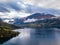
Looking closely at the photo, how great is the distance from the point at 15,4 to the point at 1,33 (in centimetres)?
1099

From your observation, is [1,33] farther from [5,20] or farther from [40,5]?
[40,5]

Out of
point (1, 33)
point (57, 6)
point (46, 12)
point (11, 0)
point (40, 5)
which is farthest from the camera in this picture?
point (46, 12)

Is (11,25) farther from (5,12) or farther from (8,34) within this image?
(8,34)

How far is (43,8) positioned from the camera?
1747 inches

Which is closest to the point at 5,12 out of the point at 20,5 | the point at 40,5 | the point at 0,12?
the point at 0,12

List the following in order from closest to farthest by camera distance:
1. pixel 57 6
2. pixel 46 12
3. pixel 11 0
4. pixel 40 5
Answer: pixel 11 0, pixel 40 5, pixel 57 6, pixel 46 12

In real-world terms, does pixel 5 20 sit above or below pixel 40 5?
below

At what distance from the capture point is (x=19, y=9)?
42406 mm

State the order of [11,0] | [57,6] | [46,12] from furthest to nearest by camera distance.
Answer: [46,12] → [57,6] → [11,0]

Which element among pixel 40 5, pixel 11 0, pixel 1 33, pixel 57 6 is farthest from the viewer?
pixel 57 6

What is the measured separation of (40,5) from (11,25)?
30.2ft

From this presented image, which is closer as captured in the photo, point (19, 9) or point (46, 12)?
point (19, 9)

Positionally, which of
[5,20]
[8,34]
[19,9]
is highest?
[19,9]

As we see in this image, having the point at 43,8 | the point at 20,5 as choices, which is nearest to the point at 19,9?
the point at 20,5
